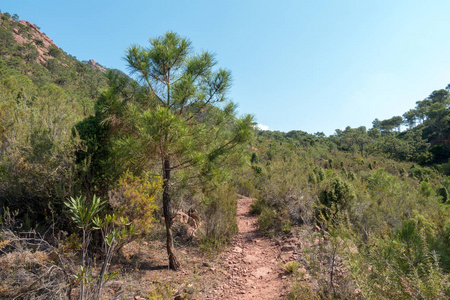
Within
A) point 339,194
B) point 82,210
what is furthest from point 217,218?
point 82,210

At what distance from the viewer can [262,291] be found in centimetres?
358

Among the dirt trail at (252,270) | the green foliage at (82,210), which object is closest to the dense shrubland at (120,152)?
the green foliage at (82,210)

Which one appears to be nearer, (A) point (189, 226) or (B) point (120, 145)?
(B) point (120, 145)

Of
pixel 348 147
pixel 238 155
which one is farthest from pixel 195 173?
pixel 348 147

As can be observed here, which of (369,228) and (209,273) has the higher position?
(369,228)

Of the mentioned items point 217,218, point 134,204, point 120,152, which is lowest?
point 217,218

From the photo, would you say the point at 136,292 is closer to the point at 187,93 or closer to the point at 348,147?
the point at 187,93

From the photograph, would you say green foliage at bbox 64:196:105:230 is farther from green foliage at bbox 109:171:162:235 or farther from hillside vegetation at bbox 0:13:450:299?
green foliage at bbox 109:171:162:235

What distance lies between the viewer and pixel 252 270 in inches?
170

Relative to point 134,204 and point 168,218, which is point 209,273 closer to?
point 168,218

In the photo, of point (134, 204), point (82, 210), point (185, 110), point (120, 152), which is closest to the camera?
point (82, 210)

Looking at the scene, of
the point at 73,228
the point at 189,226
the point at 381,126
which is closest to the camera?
the point at 73,228

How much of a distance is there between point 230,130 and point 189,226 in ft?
11.4

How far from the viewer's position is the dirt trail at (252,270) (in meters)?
3.52
